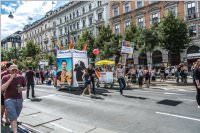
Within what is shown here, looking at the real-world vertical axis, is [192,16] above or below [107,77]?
above

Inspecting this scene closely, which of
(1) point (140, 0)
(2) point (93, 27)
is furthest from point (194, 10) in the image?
(2) point (93, 27)

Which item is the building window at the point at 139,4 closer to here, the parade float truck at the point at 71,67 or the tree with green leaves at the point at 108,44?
the tree with green leaves at the point at 108,44

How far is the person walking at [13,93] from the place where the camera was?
5275 millimetres

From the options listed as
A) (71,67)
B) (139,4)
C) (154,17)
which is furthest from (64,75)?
(139,4)

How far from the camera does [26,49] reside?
5562cm

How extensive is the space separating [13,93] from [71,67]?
934 cm

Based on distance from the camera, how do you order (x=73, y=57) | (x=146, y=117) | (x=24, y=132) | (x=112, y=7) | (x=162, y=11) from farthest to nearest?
(x=112, y=7) → (x=162, y=11) → (x=73, y=57) → (x=146, y=117) → (x=24, y=132)

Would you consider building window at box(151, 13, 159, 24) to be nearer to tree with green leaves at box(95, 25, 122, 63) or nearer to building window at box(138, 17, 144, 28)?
building window at box(138, 17, 144, 28)

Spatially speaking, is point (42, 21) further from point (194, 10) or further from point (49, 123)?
point (49, 123)

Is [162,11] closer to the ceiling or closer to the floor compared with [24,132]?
closer to the ceiling

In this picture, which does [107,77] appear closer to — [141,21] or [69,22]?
[141,21]

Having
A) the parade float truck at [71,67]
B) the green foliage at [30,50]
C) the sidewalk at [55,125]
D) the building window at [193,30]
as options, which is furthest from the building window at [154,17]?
the green foliage at [30,50]

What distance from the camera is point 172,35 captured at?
2419 cm

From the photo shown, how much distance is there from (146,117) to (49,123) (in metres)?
3.19
